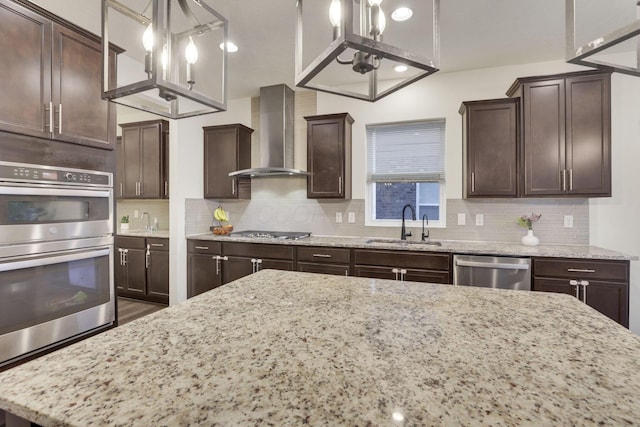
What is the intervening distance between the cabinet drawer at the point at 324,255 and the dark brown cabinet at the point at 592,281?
173 centimetres

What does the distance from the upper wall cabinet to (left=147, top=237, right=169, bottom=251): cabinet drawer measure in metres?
1.87

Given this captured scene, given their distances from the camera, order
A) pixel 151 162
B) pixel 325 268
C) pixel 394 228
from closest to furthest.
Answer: pixel 325 268
pixel 394 228
pixel 151 162

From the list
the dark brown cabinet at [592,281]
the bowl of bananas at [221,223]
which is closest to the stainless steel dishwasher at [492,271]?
the dark brown cabinet at [592,281]

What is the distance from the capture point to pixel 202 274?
3756mm

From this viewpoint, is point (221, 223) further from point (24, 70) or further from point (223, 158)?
point (24, 70)

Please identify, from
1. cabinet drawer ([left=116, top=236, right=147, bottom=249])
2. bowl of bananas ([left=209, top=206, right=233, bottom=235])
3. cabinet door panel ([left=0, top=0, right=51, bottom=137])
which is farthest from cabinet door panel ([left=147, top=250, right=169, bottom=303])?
cabinet door panel ([left=0, top=0, right=51, bottom=137])

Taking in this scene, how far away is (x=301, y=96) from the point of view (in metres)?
4.05

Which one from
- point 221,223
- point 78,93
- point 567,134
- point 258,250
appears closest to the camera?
point 78,93

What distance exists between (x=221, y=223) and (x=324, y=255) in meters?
1.94

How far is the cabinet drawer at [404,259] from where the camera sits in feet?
9.49

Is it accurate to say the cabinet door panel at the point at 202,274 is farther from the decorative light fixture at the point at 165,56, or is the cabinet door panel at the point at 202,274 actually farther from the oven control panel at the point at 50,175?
the decorative light fixture at the point at 165,56

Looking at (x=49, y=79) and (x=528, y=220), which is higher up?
(x=49, y=79)

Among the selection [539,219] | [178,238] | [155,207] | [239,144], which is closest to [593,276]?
[539,219]

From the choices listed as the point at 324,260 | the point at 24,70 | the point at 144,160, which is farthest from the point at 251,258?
the point at 24,70
